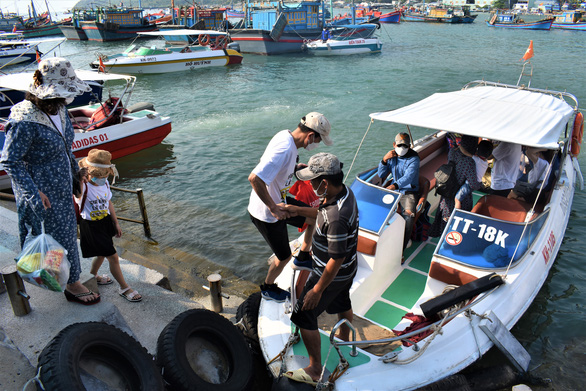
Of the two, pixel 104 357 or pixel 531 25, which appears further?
pixel 531 25

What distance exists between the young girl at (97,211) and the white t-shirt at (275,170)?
155 centimetres

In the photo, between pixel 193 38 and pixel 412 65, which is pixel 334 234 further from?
pixel 193 38

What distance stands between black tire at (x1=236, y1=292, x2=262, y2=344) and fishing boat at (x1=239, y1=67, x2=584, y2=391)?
12 mm

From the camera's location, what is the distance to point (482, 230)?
16.4 feet

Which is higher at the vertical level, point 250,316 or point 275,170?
point 275,170

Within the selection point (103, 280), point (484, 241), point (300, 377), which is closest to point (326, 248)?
point (300, 377)

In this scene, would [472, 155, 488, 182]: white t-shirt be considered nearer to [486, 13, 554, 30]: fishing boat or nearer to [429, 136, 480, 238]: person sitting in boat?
[429, 136, 480, 238]: person sitting in boat

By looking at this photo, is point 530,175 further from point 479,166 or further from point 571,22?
point 571,22

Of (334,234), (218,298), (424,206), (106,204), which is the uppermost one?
(334,234)

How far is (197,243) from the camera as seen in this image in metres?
8.05

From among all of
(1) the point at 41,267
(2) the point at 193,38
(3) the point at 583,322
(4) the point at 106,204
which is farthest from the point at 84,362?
(2) the point at 193,38

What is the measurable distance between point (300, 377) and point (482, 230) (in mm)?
2884

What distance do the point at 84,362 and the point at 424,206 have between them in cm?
482

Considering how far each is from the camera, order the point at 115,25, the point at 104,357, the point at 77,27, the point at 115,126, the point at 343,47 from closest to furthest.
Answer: the point at 104,357 → the point at 115,126 → the point at 343,47 → the point at 115,25 → the point at 77,27
